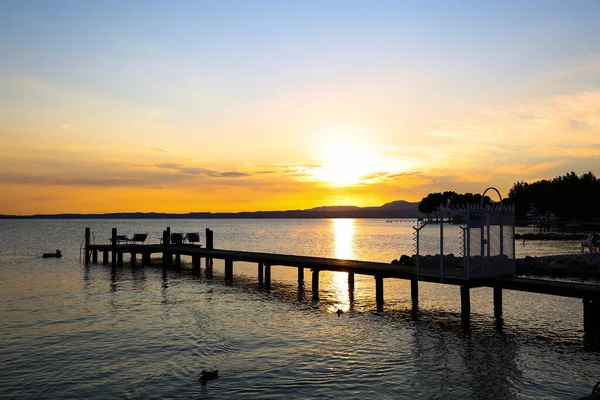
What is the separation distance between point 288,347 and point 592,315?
10.9 meters

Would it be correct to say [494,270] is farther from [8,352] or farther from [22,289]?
[22,289]

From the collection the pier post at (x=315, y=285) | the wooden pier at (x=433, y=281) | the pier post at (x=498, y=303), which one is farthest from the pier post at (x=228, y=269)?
the pier post at (x=498, y=303)

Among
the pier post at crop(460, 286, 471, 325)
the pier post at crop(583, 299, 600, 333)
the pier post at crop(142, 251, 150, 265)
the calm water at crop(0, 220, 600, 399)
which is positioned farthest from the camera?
the pier post at crop(142, 251, 150, 265)

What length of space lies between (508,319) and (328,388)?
11.7 m

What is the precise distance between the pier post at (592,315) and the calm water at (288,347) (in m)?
0.48

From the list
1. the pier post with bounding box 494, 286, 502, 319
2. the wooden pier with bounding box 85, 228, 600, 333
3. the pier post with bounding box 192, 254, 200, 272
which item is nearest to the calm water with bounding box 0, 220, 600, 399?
the pier post with bounding box 494, 286, 502, 319

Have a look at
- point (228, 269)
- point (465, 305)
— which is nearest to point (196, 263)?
point (228, 269)

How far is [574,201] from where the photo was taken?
135 metres

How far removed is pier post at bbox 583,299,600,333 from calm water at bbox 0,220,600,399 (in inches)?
19.0

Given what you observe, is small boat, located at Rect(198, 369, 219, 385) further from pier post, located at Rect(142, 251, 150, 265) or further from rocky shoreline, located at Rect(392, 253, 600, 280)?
pier post, located at Rect(142, 251, 150, 265)

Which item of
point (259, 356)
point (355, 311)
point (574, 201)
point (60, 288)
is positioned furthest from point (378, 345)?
point (574, 201)

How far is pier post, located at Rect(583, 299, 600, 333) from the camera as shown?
1809cm

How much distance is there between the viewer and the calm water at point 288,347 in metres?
13.3

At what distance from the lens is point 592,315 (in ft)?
59.7
